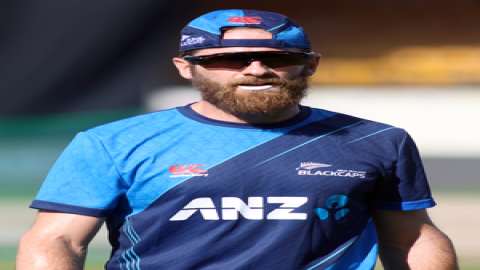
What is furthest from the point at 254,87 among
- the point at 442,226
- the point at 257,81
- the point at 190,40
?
the point at 442,226

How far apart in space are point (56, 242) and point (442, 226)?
16.1 feet

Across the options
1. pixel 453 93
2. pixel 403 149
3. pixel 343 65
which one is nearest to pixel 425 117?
pixel 453 93

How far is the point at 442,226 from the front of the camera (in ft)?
18.6

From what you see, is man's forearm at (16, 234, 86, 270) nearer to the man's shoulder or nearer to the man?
the man

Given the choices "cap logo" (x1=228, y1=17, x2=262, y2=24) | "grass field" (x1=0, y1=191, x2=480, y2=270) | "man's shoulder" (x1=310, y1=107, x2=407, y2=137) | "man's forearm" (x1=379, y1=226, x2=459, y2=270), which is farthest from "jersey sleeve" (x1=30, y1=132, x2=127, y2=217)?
"grass field" (x1=0, y1=191, x2=480, y2=270)

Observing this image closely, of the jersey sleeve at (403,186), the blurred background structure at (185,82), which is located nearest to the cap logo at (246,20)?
Answer: the jersey sleeve at (403,186)

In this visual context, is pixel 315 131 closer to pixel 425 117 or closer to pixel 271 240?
pixel 271 240

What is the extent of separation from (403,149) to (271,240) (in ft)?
1.78

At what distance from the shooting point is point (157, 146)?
1.68 metres

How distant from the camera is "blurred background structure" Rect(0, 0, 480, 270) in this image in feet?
22.9

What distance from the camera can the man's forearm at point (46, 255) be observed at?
5.02 feet

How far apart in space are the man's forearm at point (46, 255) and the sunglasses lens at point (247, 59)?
Result: 71 cm

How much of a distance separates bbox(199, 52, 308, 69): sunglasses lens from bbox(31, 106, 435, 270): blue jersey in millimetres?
184

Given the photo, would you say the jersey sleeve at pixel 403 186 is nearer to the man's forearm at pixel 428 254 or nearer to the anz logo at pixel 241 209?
the man's forearm at pixel 428 254
